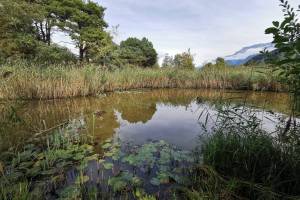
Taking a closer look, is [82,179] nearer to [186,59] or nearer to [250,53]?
[186,59]

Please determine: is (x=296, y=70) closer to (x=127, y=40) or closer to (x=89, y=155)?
(x=89, y=155)

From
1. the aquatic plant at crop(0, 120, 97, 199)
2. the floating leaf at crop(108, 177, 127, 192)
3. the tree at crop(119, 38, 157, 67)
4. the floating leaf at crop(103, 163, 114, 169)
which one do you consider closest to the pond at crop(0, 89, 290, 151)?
the aquatic plant at crop(0, 120, 97, 199)

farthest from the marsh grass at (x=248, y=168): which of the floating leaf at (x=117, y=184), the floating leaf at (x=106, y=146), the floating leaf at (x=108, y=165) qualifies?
the floating leaf at (x=106, y=146)

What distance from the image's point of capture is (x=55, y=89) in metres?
6.46

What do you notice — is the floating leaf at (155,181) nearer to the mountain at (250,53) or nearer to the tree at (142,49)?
the mountain at (250,53)

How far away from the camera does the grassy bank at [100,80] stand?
5.95m

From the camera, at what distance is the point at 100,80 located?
781 cm

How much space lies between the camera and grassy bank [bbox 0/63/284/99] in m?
5.95

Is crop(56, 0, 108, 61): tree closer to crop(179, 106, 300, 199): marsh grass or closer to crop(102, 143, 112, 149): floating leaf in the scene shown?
crop(102, 143, 112, 149): floating leaf

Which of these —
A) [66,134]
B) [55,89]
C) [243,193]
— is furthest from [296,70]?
[55,89]

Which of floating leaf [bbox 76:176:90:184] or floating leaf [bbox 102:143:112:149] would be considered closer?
floating leaf [bbox 76:176:90:184]

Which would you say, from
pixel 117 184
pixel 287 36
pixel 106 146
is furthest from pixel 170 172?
pixel 287 36

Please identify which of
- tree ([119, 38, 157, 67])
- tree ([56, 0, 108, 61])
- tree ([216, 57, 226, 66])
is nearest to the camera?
tree ([216, 57, 226, 66])

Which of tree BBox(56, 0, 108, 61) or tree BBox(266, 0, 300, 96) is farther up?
tree BBox(56, 0, 108, 61)
